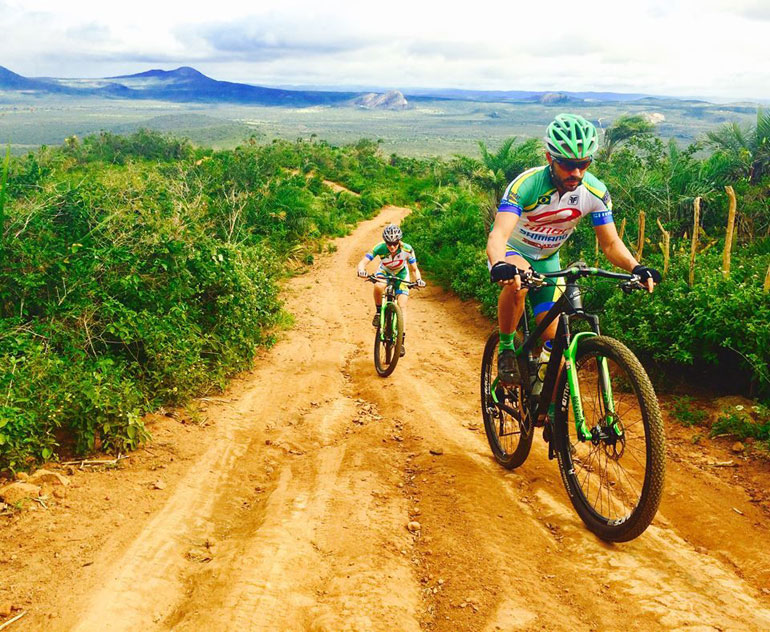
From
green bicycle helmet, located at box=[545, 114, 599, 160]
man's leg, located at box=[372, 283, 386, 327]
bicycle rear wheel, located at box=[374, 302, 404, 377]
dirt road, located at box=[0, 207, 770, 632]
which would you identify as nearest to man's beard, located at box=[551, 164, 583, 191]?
green bicycle helmet, located at box=[545, 114, 599, 160]

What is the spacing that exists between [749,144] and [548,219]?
45.9 feet

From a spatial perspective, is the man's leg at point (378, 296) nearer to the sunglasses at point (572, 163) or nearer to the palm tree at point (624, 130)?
the sunglasses at point (572, 163)

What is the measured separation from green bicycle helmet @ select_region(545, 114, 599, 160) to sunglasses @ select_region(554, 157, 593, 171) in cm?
3

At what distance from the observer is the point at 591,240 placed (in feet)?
42.0

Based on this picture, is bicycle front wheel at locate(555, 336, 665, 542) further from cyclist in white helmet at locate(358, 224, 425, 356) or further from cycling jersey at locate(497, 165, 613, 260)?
cyclist in white helmet at locate(358, 224, 425, 356)

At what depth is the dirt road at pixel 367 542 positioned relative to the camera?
3.21 m

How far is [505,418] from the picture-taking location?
541cm

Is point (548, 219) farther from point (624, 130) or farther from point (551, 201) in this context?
point (624, 130)

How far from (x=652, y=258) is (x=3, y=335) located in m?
9.07

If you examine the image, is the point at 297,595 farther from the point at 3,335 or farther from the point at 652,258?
the point at 652,258

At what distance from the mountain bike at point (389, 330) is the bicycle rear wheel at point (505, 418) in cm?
291

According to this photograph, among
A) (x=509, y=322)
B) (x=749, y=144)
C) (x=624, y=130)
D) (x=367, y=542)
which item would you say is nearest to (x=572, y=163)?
(x=509, y=322)

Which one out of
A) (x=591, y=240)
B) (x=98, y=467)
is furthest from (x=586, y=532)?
(x=591, y=240)

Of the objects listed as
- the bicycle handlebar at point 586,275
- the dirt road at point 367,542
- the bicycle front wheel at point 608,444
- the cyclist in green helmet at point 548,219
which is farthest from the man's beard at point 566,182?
the dirt road at point 367,542
